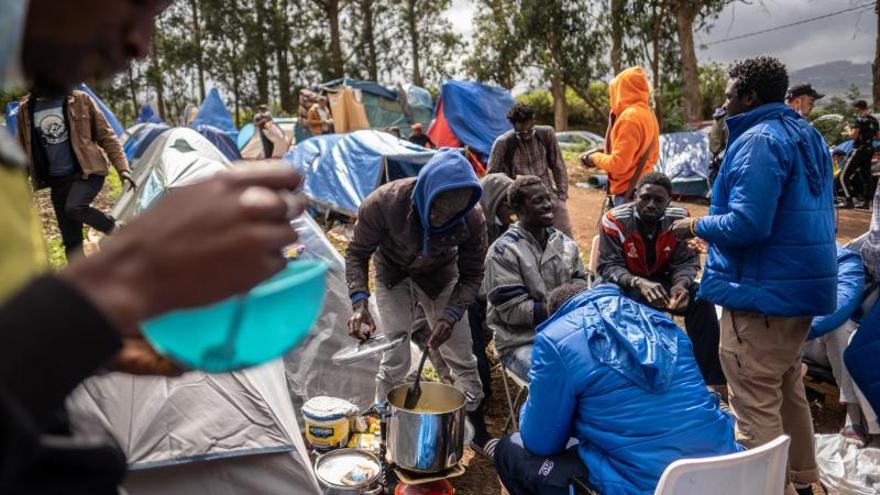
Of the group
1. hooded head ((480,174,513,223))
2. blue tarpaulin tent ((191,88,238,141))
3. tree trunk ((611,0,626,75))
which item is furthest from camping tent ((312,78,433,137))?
hooded head ((480,174,513,223))

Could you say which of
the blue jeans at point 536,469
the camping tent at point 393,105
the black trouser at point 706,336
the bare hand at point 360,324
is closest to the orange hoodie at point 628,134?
the black trouser at point 706,336

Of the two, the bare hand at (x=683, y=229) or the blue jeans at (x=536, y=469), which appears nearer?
the blue jeans at (x=536, y=469)

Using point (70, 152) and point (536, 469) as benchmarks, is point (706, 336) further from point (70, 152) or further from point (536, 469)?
point (70, 152)

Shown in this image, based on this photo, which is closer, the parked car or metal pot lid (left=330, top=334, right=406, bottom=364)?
metal pot lid (left=330, top=334, right=406, bottom=364)

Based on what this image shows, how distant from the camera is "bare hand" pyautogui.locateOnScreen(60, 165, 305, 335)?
0.48 m

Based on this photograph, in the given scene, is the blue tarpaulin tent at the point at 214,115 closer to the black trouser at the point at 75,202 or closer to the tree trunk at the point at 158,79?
the tree trunk at the point at 158,79

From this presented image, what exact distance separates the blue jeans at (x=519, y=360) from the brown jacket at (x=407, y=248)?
34 cm

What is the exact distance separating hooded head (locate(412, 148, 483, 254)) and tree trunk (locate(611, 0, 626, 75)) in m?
11.9

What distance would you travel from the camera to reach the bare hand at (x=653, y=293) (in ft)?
10.3

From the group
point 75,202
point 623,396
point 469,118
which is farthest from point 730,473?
point 469,118

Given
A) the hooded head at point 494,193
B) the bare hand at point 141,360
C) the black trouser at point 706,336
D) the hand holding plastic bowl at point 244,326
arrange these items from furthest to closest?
the hooded head at point 494,193, the black trouser at point 706,336, the bare hand at point 141,360, the hand holding plastic bowl at point 244,326

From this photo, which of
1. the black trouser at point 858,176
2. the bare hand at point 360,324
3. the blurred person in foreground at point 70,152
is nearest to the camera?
the bare hand at point 360,324

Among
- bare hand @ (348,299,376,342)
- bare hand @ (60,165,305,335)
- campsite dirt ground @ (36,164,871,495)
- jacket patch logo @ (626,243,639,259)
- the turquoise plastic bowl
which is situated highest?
bare hand @ (60,165,305,335)

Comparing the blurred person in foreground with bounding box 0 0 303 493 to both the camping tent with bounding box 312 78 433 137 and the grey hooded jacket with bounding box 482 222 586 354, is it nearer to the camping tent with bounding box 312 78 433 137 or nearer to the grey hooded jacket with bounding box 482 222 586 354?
the grey hooded jacket with bounding box 482 222 586 354
